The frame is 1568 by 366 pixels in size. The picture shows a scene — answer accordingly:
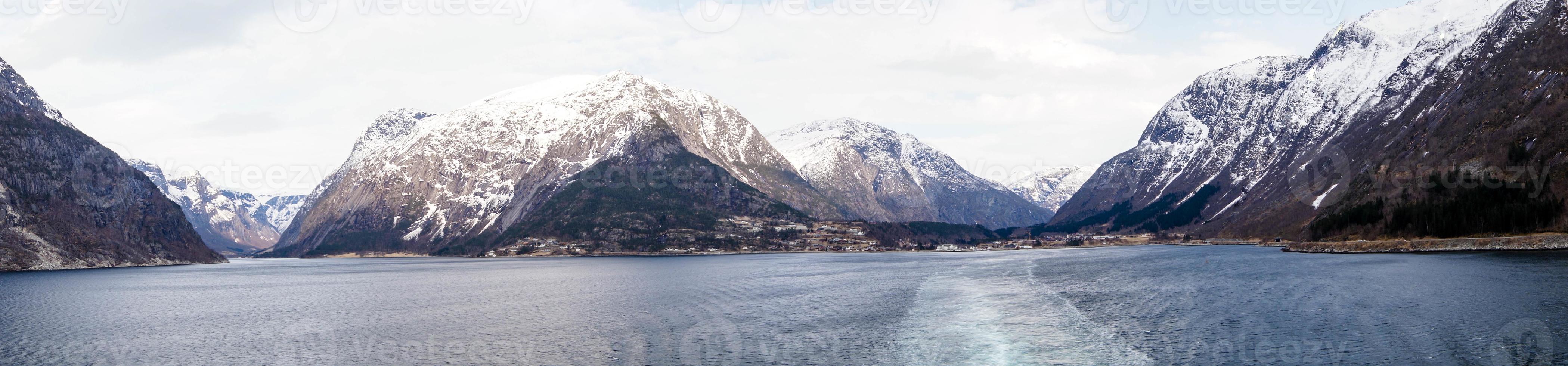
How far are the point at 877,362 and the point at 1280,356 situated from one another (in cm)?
2873

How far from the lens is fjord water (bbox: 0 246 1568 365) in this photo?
72.1m

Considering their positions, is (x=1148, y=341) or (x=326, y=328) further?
(x=326, y=328)

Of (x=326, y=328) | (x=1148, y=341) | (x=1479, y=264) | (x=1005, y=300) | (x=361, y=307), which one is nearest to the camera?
(x=1148, y=341)

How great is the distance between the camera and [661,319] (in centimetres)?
10338

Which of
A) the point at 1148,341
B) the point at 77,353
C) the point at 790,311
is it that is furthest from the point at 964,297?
the point at 77,353

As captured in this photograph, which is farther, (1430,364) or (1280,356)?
(1280,356)

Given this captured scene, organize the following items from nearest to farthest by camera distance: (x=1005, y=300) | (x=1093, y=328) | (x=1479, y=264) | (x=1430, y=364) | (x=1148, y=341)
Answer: (x=1430, y=364)
(x=1148, y=341)
(x=1093, y=328)
(x=1005, y=300)
(x=1479, y=264)

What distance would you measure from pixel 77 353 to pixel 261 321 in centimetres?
2885

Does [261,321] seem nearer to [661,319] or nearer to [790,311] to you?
[661,319]

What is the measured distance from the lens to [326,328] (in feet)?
329

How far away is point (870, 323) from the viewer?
3787 inches

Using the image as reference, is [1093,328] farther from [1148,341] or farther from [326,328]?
[326,328]

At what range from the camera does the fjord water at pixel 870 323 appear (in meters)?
72.1

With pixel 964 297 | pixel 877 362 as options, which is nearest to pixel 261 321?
pixel 877 362
